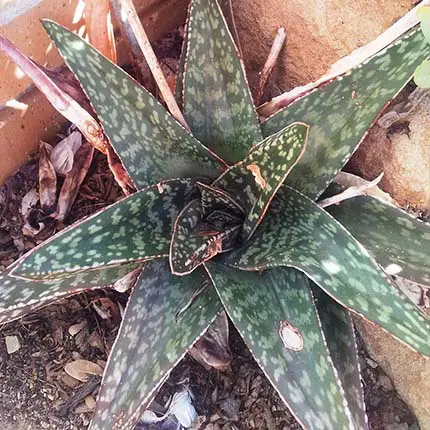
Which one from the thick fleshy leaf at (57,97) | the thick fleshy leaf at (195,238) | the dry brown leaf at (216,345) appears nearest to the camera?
the thick fleshy leaf at (195,238)

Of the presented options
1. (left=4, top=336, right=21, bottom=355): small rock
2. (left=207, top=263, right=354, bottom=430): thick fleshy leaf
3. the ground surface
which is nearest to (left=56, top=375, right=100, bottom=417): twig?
the ground surface

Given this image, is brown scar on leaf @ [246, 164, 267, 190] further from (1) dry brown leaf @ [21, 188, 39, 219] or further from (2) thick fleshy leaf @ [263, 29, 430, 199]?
(1) dry brown leaf @ [21, 188, 39, 219]

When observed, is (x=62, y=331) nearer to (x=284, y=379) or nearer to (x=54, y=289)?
(x=54, y=289)

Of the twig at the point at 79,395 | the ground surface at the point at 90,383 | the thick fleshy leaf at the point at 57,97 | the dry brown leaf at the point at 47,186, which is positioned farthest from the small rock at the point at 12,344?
the thick fleshy leaf at the point at 57,97

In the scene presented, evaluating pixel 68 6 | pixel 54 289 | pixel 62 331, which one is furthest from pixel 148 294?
pixel 68 6

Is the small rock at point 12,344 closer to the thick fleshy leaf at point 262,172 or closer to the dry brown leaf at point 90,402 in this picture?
the dry brown leaf at point 90,402
